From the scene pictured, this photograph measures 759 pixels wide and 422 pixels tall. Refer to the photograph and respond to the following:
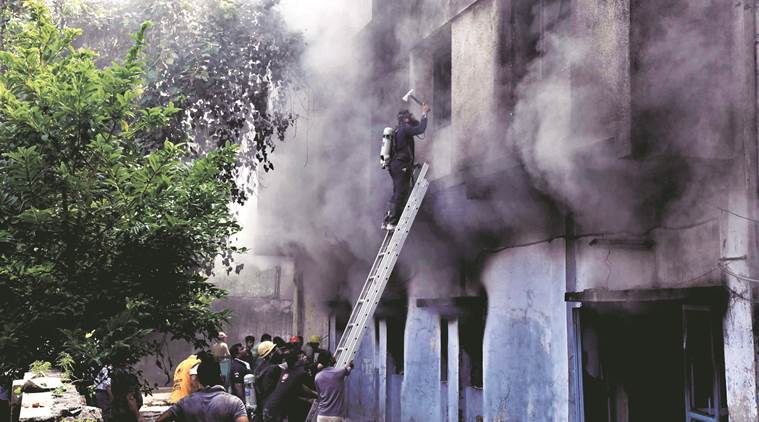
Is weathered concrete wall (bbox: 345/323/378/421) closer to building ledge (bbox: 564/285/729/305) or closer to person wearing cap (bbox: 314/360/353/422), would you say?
person wearing cap (bbox: 314/360/353/422)

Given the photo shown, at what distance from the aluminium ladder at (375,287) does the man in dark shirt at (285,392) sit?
0.28 meters

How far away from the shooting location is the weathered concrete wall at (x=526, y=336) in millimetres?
9023

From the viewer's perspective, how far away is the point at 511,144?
9492 mm

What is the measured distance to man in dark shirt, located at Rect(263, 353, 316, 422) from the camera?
31.4ft

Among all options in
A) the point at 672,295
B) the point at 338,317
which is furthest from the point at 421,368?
the point at 672,295

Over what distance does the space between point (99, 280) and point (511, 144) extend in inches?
197

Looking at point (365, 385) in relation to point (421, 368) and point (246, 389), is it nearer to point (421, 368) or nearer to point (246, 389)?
point (421, 368)

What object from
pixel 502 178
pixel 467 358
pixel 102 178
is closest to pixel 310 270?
pixel 467 358

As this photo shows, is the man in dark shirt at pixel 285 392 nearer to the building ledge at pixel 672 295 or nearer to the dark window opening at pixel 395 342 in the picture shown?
the building ledge at pixel 672 295

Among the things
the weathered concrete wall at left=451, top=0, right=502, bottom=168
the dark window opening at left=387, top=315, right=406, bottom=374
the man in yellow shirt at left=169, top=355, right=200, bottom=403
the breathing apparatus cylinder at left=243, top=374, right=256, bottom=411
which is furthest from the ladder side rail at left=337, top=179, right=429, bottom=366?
the dark window opening at left=387, top=315, right=406, bottom=374

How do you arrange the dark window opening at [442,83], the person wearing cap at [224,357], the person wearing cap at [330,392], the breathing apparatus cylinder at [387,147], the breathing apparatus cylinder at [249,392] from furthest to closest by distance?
the dark window opening at [442,83] < the breathing apparatus cylinder at [387,147] < the person wearing cap at [224,357] < the breathing apparatus cylinder at [249,392] < the person wearing cap at [330,392]

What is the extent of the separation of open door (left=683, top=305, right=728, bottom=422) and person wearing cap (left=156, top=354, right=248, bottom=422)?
3.88m

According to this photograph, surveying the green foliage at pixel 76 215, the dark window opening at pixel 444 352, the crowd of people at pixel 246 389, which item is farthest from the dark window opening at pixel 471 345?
the green foliage at pixel 76 215

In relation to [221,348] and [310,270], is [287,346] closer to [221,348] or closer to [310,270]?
[221,348]
